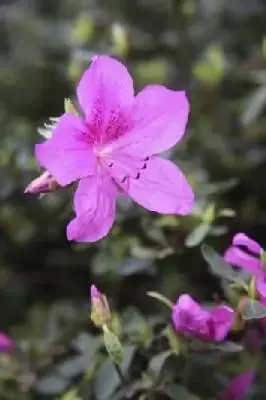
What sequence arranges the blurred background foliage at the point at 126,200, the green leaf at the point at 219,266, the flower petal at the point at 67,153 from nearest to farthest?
1. the flower petal at the point at 67,153
2. the green leaf at the point at 219,266
3. the blurred background foliage at the point at 126,200

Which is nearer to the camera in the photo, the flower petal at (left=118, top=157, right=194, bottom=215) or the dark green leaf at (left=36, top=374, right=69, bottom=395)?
the flower petal at (left=118, top=157, right=194, bottom=215)

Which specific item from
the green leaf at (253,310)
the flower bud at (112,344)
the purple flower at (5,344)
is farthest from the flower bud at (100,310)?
the purple flower at (5,344)

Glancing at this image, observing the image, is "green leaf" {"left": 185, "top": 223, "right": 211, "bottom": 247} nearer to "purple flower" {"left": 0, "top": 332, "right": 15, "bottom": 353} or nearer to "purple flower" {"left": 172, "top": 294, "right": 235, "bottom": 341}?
"purple flower" {"left": 172, "top": 294, "right": 235, "bottom": 341}

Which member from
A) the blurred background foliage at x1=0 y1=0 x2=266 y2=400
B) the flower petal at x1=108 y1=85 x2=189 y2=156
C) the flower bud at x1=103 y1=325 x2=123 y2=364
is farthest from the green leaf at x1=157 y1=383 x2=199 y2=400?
the flower petal at x1=108 y1=85 x2=189 y2=156

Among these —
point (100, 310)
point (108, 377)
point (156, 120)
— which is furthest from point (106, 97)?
point (108, 377)

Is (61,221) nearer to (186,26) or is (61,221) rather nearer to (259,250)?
(186,26)

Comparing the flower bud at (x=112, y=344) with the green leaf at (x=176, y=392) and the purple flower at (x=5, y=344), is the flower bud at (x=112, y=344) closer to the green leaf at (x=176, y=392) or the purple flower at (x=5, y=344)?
the green leaf at (x=176, y=392)
